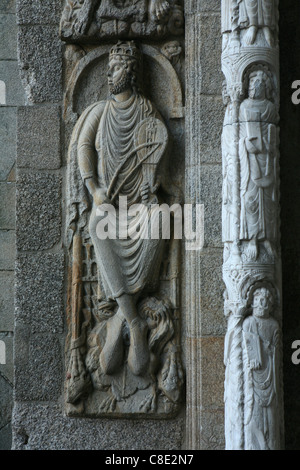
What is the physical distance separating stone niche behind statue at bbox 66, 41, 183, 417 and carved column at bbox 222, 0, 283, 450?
454mm

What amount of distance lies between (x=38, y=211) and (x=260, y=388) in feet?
4.73

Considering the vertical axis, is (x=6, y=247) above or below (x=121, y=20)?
below

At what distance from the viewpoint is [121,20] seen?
151 inches

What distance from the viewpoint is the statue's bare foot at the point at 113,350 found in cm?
374

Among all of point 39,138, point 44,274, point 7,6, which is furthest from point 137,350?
point 7,6

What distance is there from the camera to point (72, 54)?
155 inches

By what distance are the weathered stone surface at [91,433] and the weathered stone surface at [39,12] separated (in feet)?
6.60

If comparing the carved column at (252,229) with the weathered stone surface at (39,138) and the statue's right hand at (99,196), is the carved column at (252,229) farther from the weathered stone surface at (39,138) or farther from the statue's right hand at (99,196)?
the weathered stone surface at (39,138)

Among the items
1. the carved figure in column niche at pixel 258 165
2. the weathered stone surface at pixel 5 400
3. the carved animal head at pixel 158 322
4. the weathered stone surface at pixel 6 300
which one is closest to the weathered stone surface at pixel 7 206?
the weathered stone surface at pixel 6 300

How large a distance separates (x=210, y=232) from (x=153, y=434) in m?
1.05

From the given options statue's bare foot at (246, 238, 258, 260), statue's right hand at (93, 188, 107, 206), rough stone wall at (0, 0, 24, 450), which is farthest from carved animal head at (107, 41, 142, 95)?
rough stone wall at (0, 0, 24, 450)

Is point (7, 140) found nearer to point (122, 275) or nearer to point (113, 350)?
point (122, 275)

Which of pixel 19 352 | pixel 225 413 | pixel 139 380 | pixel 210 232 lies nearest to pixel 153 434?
pixel 139 380

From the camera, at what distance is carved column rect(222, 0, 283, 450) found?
3289 millimetres
